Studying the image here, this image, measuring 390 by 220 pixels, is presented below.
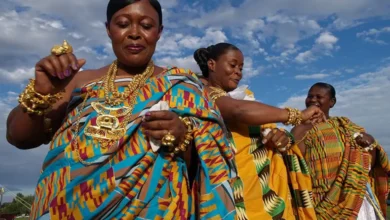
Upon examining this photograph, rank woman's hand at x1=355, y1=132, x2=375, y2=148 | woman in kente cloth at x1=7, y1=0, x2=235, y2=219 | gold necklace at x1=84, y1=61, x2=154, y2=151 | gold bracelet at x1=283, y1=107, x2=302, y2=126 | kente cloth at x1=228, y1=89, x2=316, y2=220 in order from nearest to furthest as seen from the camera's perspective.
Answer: woman in kente cloth at x1=7, y1=0, x2=235, y2=219 → gold necklace at x1=84, y1=61, x2=154, y2=151 → kente cloth at x1=228, y1=89, x2=316, y2=220 → gold bracelet at x1=283, y1=107, x2=302, y2=126 → woman's hand at x1=355, y1=132, x2=375, y2=148

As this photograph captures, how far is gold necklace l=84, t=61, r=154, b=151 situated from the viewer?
2.48m

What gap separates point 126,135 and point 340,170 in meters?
4.02

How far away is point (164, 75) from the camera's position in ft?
9.08

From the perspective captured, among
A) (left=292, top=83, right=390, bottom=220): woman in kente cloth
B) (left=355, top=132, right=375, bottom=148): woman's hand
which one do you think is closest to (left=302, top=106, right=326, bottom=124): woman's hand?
(left=292, top=83, right=390, bottom=220): woman in kente cloth

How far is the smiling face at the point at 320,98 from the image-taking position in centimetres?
652

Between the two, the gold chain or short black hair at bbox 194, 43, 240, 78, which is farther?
short black hair at bbox 194, 43, 240, 78

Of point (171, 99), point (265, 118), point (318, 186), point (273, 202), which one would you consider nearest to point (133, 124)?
point (171, 99)

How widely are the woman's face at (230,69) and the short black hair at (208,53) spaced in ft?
0.18

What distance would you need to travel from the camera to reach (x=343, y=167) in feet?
18.9

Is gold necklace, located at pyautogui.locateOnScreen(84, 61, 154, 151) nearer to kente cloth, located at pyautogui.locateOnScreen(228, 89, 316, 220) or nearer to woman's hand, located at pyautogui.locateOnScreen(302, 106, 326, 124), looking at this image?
kente cloth, located at pyautogui.locateOnScreen(228, 89, 316, 220)

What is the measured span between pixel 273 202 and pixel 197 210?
1.08 metres

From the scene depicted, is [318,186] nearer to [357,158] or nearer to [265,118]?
[357,158]

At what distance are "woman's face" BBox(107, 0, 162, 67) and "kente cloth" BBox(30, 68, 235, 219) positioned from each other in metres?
0.15

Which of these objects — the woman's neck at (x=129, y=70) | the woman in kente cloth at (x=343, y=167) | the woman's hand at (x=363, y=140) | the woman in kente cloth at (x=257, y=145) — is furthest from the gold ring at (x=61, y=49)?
the woman's hand at (x=363, y=140)
